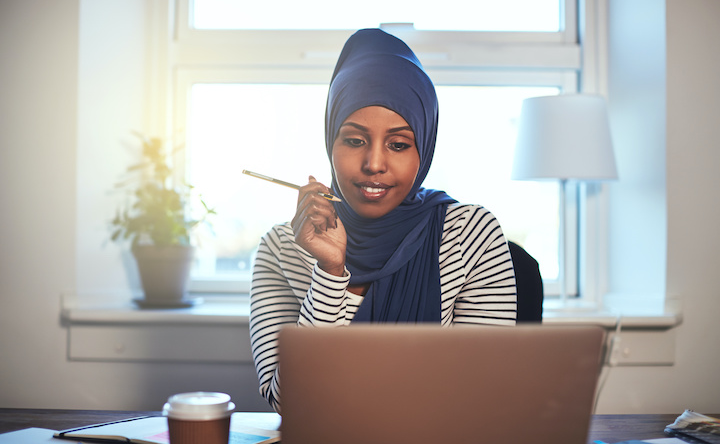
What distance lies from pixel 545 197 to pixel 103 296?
1497mm


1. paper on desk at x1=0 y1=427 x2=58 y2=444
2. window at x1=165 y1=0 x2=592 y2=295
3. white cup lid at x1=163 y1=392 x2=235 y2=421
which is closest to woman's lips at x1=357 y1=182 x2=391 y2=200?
white cup lid at x1=163 y1=392 x2=235 y2=421

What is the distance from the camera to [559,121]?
1.81 m

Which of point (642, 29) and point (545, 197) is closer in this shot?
point (642, 29)

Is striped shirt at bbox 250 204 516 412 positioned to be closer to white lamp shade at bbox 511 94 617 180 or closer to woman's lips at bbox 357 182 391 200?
woman's lips at bbox 357 182 391 200

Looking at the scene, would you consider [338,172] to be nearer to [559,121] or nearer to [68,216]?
[559,121]

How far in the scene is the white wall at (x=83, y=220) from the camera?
182cm

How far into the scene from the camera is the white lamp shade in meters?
1.80

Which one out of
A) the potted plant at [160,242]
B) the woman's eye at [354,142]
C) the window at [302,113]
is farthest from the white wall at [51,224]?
the woman's eye at [354,142]

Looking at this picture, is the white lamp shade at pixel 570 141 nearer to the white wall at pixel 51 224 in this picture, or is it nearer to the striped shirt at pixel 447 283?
the striped shirt at pixel 447 283

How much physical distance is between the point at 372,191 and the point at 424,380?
2.13ft

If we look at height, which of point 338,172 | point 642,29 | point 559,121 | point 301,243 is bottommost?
point 301,243

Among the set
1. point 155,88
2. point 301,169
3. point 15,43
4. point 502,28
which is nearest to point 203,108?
point 155,88

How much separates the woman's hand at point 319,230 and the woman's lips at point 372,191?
106mm

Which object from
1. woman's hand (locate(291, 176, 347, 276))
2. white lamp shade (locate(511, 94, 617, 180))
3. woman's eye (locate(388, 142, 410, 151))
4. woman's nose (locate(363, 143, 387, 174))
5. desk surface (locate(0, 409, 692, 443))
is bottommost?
desk surface (locate(0, 409, 692, 443))
